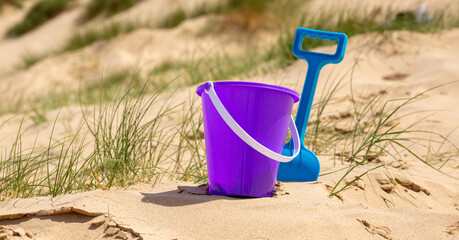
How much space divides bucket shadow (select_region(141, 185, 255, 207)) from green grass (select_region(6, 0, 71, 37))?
8895 millimetres

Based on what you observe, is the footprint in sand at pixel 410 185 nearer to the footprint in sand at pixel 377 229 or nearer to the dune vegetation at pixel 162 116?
the dune vegetation at pixel 162 116

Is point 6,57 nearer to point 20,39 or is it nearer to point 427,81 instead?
point 20,39

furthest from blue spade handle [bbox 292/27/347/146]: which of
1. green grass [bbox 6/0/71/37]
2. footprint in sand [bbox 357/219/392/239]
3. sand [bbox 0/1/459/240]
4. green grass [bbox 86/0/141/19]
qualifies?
green grass [bbox 6/0/71/37]

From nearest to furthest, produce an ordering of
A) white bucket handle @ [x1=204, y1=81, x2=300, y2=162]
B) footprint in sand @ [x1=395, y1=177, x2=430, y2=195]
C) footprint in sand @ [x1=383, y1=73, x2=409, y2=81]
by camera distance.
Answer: white bucket handle @ [x1=204, y1=81, x2=300, y2=162] → footprint in sand @ [x1=395, y1=177, x2=430, y2=195] → footprint in sand @ [x1=383, y1=73, x2=409, y2=81]

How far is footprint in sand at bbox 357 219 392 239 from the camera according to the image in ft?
4.29

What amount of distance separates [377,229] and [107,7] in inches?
317

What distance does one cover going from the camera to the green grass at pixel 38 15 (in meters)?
9.27

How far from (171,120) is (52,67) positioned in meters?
3.99

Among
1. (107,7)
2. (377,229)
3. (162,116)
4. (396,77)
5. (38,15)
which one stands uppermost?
(107,7)

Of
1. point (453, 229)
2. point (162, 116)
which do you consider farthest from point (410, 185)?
point (162, 116)

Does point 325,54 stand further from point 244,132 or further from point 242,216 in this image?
point 242,216

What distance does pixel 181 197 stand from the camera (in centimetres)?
150

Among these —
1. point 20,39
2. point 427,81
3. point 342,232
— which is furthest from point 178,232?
point 20,39

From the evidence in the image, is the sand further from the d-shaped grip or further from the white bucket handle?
the d-shaped grip
